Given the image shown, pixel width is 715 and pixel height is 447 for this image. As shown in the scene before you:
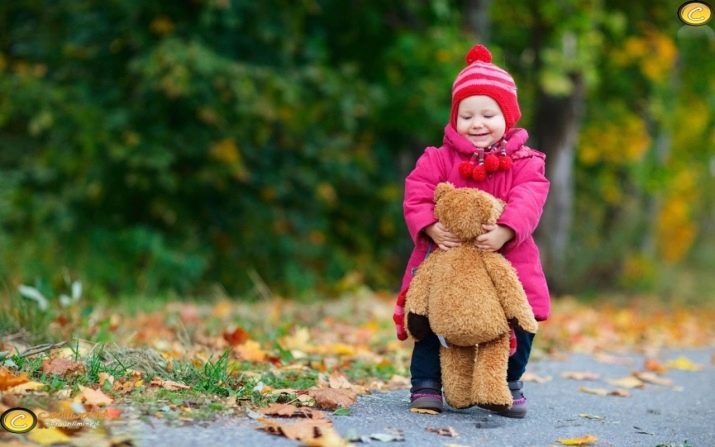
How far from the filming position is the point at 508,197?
3.77 metres

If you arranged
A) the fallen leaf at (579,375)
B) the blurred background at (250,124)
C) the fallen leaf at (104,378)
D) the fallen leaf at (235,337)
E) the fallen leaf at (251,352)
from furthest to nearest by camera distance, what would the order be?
the blurred background at (250,124) < the fallen leaf at (579,375) < the fallen leaf at (235,337) < the fallen leaf at (251,352) < the fallen leaf at (104,378)

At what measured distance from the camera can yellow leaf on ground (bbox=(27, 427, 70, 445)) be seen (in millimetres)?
2768

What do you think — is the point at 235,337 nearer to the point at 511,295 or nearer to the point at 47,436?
the point at 511,295

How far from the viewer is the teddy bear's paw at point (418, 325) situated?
3.75 m

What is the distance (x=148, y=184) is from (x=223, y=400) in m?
6.47

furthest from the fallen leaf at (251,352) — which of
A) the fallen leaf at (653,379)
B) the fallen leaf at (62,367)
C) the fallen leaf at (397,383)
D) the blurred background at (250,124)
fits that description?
the blurred background at (250,124)

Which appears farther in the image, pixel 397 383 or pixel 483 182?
pixel 397 383

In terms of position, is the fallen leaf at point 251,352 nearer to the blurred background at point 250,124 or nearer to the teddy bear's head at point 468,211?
the teddy bear's head at point 468,211

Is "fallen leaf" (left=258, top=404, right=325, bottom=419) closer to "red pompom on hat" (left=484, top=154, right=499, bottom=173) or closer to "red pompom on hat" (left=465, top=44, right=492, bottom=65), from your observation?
"red pompom on hat" (left=484, top=154, right=499, bottom=173)

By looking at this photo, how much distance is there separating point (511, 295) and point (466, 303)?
20cm

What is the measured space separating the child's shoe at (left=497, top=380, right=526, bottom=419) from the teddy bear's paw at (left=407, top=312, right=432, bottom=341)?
468mm

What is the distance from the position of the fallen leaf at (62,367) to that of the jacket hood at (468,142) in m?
1.84

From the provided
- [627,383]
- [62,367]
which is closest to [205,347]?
[62,367]

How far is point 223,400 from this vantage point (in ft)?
11.5
